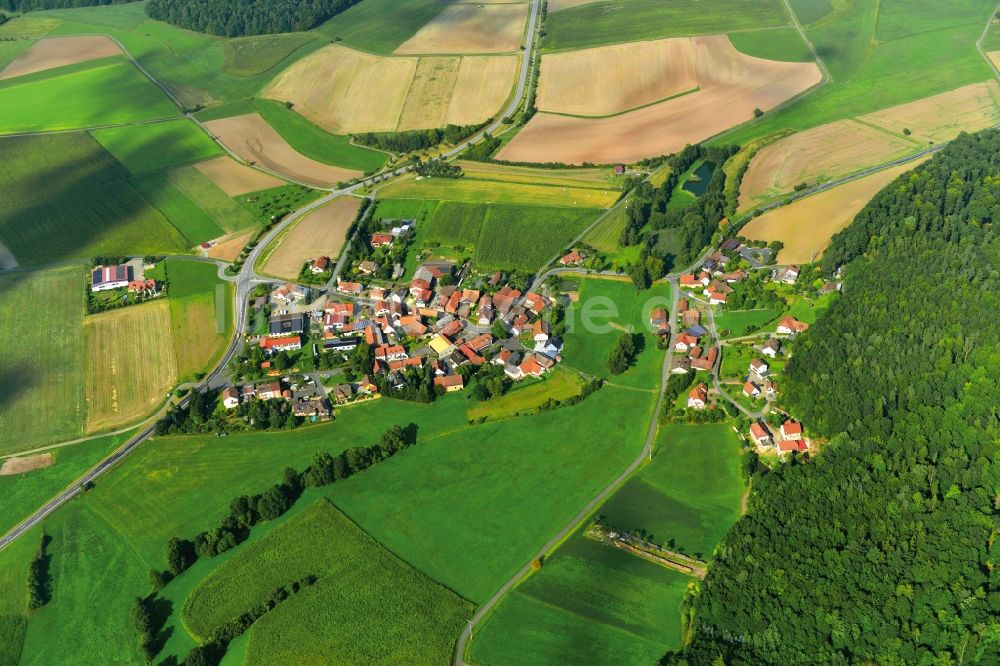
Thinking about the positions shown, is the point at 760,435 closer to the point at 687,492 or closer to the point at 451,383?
the point at 687,492

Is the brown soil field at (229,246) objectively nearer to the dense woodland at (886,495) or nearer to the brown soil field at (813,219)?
the brown soil field at (813,219)

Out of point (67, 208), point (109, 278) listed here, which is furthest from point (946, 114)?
point (67, 208)

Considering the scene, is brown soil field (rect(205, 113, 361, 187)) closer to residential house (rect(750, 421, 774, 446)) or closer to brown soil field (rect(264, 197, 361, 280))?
brown soil field (rect(264, 197, 361, 280))

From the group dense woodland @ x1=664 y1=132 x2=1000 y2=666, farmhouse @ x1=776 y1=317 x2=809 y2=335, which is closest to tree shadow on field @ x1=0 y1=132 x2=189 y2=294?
farmhouse @ x1=776 y1=317 x2=809 y2=335

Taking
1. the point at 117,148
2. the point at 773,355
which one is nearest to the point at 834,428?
the point at 773,355

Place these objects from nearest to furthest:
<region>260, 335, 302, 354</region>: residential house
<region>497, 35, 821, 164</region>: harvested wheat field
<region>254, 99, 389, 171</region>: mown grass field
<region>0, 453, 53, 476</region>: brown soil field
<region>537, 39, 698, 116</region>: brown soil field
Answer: <region>0, 453, 53, 476</region>: brown soil field
<region>260, 335, 302, 354</region>: residential house
<region>497, 35, 821, 164</region>: harvested wheat field
<region>254, 99, 389, 171</region>: mown grass field
<region>537, 39, 698, 116</region>: brown soil field

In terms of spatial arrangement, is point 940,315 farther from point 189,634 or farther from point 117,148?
point 117,148
